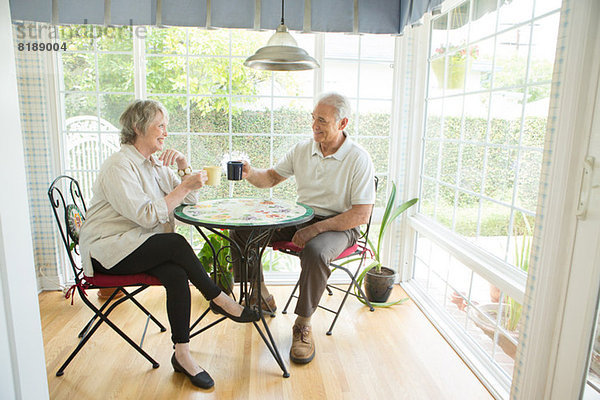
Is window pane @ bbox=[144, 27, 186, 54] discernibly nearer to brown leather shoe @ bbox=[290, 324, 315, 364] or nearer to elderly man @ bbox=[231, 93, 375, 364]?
elderly man @ bbox=[231, 93, 375, 364]

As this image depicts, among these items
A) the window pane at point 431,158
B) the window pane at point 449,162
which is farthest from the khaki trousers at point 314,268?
the window pane at point 431,158

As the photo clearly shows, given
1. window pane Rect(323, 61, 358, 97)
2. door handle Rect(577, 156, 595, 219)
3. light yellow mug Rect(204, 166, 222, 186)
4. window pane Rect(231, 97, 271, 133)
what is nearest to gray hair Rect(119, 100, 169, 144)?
light yellow mug Rect(204, 166, 222, 186)

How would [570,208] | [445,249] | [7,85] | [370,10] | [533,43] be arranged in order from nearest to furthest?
[7,85] → [570,208] → [533,43] → [445,249] → [370,10]

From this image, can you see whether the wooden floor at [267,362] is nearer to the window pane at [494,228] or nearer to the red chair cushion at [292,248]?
the red chair cushion at [292,248]

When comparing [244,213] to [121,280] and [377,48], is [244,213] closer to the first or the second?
[121,280]

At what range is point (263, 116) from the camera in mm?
3346

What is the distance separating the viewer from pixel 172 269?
2113 millimetres

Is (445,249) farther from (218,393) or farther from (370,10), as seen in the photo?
(370,10)

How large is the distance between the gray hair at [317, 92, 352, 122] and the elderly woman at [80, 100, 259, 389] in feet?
3.31

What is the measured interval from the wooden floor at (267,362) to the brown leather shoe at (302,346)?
0.17 ft

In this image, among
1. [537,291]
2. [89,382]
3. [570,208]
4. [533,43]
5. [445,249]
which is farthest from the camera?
[445,249]

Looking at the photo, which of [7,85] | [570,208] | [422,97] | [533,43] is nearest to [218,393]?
[7,85]

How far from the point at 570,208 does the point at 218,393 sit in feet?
5.99

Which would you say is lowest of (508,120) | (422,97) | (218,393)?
(218,393)
